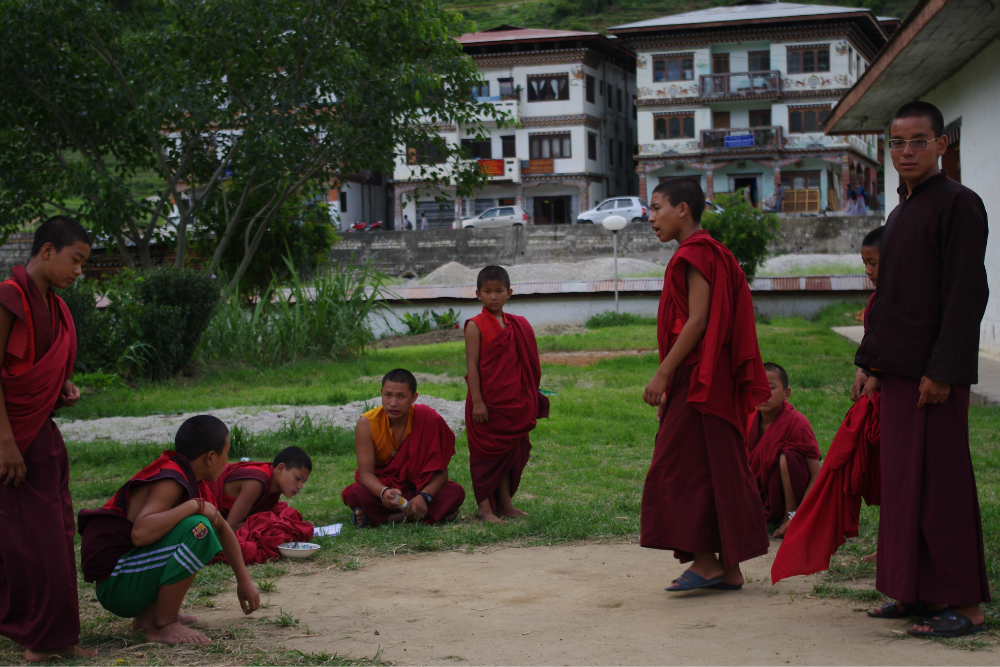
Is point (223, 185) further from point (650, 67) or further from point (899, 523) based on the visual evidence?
point (650, 67)

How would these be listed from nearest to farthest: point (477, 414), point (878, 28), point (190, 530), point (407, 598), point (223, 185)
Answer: point (190, 530) < point (407, 598) < point (477, 414) < point (223, 185) < point (878, 28)

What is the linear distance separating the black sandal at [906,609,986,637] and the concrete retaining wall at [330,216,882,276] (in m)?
24.5

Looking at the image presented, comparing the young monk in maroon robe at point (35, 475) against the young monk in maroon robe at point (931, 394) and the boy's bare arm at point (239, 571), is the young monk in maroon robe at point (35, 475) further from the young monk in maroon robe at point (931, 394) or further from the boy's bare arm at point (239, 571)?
the young monk in maroon robe at point (931, 394)

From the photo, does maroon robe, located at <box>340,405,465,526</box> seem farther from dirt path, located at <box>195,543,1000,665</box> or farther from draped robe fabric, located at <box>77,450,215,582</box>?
draped robe fabric, located at <box>77,450,215,582</box>

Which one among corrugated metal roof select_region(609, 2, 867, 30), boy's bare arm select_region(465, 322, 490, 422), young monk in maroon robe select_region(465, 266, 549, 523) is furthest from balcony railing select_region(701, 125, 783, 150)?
boy's bare arm select_region(465, 322, 490, 422)

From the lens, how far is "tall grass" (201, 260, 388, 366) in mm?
13039

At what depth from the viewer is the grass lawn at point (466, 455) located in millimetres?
3891

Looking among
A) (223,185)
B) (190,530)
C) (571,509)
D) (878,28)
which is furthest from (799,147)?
(190,530)

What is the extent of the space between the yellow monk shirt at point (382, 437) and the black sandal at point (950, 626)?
298 centimetres

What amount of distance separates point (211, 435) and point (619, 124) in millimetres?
41723

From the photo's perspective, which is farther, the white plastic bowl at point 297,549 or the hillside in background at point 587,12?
the hillside in background at point 587,12

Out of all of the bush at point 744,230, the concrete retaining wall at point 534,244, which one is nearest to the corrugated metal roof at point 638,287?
the bush at point 744,230

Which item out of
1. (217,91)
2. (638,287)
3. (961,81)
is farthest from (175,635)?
(638,287)

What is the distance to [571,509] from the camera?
5262 mm
